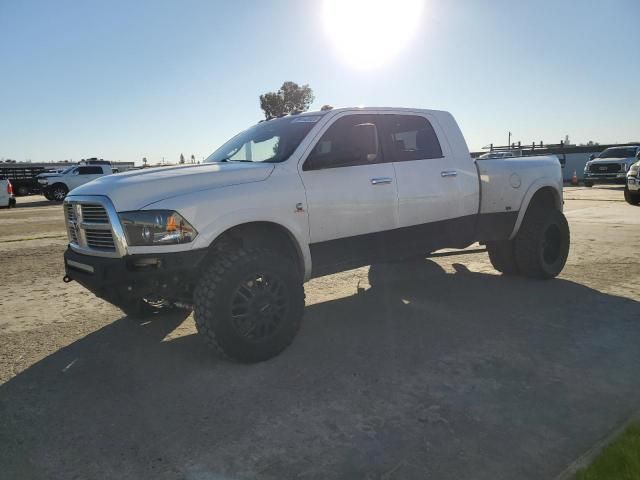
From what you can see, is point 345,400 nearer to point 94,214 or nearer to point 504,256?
point 94,214

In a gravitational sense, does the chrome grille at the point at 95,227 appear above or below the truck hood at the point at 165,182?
below

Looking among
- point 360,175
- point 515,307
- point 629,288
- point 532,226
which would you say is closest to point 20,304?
point 360,175

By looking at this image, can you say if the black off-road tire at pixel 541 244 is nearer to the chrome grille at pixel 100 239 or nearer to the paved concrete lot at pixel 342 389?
the paved concrete lot at pixel 342 389

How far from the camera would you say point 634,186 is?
44.0 feet

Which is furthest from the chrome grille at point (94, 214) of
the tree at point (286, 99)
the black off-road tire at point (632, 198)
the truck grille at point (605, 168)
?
the tree at point (286, 99)

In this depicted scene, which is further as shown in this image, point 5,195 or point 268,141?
point 5,195

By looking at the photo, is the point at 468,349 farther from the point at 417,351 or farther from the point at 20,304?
the point at 20,304

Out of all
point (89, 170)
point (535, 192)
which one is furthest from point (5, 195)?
point (535, 192)

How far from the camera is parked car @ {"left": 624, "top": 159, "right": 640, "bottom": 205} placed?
13328 millimetres

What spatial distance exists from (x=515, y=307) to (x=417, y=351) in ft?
5.27

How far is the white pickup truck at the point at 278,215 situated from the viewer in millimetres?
3318

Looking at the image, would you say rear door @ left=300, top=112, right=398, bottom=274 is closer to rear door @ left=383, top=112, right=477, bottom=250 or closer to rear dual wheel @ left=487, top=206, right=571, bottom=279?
rear door @ left=383, top=112, right=477, bottom=250

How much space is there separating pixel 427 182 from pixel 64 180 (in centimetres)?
2647

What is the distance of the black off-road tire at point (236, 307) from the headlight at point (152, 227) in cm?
39
